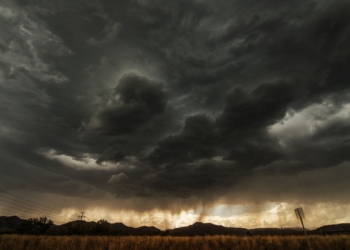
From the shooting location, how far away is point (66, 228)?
6662 centimetres

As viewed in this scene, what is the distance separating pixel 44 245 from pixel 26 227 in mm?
74614

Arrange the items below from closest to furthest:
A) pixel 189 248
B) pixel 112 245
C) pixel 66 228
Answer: pixel 112 245 → pixel 189 248 → pixel 66 228

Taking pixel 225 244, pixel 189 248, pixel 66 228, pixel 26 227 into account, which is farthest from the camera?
pixel 26 227

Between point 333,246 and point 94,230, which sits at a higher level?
point 94,230

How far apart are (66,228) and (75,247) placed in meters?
59.7

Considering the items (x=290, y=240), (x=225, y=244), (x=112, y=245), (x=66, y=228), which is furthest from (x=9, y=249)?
(x=66, y=228)

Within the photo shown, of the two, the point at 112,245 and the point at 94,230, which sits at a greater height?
the point at 94,230

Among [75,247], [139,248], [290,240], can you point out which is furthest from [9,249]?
[290,240]

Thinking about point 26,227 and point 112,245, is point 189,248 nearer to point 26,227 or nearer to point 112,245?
point 112,245

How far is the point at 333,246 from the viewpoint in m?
19.6

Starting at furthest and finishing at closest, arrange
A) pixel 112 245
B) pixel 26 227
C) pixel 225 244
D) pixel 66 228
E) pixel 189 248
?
pixel 26 227 → pixel 66 228 → pixel 225 244 → pixel 189 248 → pixel 112 245

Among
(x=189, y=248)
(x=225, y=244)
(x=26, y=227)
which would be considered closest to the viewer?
(x=189, y=248)

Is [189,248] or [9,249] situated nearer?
[9,249]

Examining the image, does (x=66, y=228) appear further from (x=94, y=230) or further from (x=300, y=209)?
(x=300, y=209)
